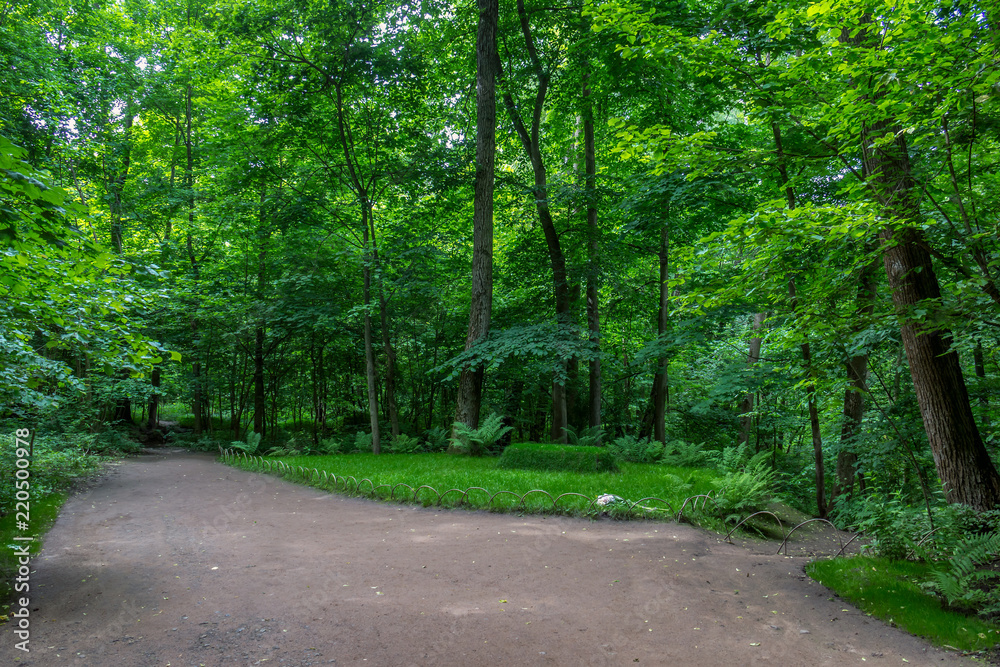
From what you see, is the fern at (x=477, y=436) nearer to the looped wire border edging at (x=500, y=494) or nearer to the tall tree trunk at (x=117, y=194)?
the looped wire border edging at (x=500, y=494)

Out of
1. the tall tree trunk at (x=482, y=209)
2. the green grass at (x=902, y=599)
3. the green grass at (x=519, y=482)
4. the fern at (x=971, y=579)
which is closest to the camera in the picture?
the green grass at (x=902, y=599)

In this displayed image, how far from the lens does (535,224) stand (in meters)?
16.3

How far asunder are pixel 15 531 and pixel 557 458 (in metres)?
8.50

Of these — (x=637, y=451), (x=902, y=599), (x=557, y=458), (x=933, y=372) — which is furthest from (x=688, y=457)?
(x=902, y=599)

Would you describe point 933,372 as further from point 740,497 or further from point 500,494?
point 500,494

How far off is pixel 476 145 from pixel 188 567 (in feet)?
39.9

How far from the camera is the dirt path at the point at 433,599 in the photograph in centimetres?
Answer: 383

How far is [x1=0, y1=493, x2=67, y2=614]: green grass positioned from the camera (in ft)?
16.4

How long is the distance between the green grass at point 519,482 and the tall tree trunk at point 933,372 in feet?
10.1

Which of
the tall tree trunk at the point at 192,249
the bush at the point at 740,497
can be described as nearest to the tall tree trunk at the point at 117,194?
the tall tree trunk at the point at 192,249

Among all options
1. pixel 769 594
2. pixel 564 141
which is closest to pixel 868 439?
pixel 769 594

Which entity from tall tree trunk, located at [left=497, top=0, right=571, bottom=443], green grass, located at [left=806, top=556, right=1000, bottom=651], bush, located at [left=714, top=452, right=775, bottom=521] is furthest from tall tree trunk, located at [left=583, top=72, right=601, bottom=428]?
green grass, located at [left=806, top=556, right=1000, bottom=651]

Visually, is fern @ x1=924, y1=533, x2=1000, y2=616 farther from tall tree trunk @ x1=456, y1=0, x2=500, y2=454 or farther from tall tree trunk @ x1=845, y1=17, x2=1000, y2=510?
tall tree trunk @ x1=456, y1=0, x2=500, y2=454

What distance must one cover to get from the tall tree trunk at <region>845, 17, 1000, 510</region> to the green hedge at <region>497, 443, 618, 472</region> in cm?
579
